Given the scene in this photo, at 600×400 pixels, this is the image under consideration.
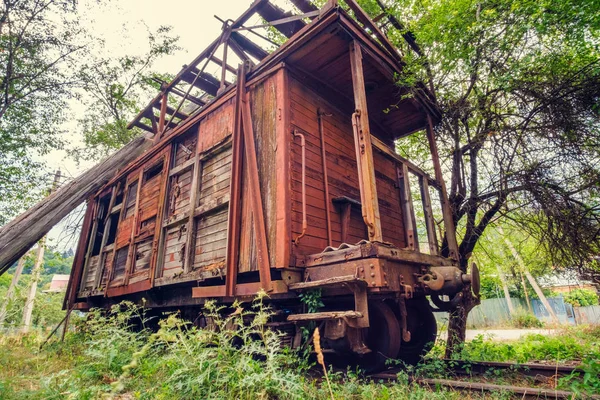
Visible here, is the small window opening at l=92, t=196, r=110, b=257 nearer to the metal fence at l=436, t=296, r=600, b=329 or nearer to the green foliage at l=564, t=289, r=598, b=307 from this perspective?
the metal fence at l=436, t=296, r=600, b=329

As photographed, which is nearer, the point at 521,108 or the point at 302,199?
the point at 302,199

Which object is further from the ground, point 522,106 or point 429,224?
point 522,106

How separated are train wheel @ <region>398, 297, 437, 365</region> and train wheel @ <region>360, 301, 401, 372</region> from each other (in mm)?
1101

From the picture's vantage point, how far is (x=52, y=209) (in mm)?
6012

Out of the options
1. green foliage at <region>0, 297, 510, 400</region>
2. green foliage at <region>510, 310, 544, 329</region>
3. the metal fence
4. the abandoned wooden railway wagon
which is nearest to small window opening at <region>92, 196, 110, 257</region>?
the abandoned wooden railway wagon

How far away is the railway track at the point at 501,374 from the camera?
2.71 metres

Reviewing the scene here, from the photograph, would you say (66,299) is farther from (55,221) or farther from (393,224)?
(393,224)

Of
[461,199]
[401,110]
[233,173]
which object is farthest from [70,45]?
[461,199]

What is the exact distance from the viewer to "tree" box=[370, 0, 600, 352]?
4.19 m

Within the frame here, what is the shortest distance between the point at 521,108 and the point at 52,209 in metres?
8.59

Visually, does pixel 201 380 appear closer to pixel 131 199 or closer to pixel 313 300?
pixel 313 300

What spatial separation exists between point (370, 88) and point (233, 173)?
2902mm

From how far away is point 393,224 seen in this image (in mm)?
6164

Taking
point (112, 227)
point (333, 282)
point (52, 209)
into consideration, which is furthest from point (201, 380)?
point (112, 227)
